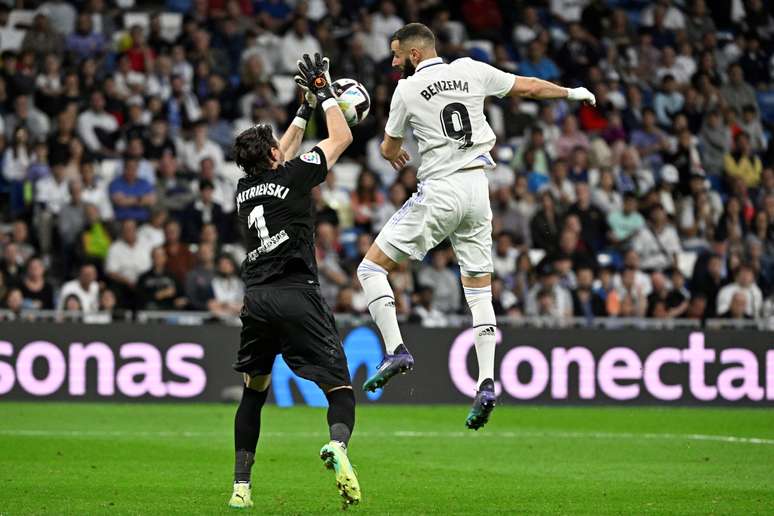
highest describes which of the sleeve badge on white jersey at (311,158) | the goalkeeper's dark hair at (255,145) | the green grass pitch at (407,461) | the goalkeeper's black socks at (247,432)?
the goalkeeper's dark hair at (255,145)

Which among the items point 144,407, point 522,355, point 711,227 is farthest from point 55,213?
point 711,227

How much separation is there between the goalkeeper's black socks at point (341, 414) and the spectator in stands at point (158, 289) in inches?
378

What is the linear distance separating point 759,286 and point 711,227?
184 centimetres

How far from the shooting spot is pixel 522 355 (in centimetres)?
1845

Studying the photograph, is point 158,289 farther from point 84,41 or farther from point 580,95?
point 580,95

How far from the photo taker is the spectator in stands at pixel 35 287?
17922 millimetres

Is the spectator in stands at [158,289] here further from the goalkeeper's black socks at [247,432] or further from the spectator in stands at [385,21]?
the goalkeeper's black socks at [247,432]

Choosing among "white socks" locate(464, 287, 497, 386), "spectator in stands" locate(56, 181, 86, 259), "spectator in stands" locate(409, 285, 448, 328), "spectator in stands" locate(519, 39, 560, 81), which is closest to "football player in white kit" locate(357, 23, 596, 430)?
"white socks" locate(464, 287, 497, 386)

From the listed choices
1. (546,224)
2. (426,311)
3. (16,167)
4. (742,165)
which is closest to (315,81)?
(426,311)

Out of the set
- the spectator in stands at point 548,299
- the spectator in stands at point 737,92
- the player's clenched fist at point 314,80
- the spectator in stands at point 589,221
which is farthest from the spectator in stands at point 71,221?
the spectator in stands at point 737,92

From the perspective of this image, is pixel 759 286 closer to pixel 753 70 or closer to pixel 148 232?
pixel 753 70

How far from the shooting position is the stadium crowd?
1905 cm

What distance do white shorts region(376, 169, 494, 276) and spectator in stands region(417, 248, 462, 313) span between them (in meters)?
9.13

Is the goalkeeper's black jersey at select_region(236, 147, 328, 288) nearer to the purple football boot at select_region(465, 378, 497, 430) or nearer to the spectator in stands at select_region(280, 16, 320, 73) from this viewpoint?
the purple football boot at select_region(465, 378, 497, 430)
